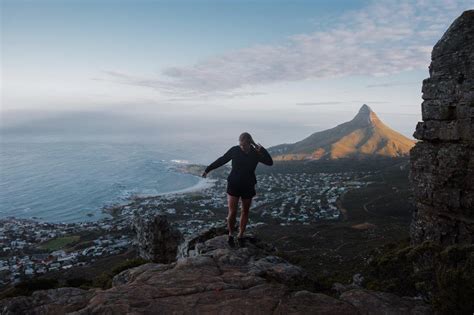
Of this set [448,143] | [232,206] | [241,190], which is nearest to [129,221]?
[232,206]

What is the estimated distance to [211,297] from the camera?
666 centimetres

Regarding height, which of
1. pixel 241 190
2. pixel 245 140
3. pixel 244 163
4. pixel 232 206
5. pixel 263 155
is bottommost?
pixel 232 206

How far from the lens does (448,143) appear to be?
12.1 m

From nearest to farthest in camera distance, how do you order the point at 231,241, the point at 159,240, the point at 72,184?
the point at 231,241, the point at 159,240, the point at 72,184

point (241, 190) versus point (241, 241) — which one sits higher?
point (241, 190)

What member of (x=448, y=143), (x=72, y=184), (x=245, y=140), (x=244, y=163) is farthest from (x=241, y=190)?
(x=72, y=184)

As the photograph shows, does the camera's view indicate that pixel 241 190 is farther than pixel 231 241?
No

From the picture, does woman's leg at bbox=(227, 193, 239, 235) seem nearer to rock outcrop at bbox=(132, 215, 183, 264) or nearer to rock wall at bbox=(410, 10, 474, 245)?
rock wall at bbox=(410, 10, 474, 245)

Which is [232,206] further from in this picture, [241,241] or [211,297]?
[211,297]

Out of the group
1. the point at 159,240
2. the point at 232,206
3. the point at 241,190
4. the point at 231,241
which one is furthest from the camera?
the point at 159,240

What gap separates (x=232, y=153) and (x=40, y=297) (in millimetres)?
5978

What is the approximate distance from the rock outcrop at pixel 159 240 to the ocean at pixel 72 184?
259 feet

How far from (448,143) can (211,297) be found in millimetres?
10698

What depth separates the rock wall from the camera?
11391mm
